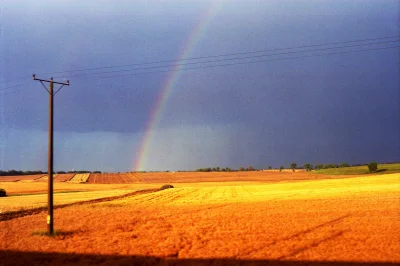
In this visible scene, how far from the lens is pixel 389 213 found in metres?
28.2

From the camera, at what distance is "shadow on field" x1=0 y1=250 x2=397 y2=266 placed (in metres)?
15.3

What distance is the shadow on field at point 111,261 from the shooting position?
15258mm

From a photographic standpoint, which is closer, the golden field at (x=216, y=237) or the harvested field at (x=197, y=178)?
the golden field at (x=216, y=237)

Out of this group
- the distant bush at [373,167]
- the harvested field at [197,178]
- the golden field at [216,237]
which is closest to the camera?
the golden field at [216,237]

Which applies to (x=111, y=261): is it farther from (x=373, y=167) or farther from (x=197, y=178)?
(x=373, y=167)

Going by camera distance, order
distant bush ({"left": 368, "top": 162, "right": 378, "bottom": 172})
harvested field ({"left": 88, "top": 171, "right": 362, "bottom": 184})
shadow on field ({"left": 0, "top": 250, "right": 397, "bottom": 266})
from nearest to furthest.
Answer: shadow on field ({"left": 0, "top": 250, "right": 397, "bottom": 266}), harvested field ({"left": 88, "top": 171, "right": 362, "bottom": 184}), distant bush ({"left": 368, "top": 162, "right": 378, "bottom": 172})

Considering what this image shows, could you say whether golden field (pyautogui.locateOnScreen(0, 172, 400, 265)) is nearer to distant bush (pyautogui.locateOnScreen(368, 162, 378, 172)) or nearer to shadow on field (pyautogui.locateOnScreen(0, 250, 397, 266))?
shadow on field (pyautogui.locateOnScreen(0, 250, 397, 266))

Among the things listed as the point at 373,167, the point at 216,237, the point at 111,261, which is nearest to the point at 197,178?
the point at 373,167

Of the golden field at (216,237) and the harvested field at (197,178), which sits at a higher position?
the golden field at (216,237)

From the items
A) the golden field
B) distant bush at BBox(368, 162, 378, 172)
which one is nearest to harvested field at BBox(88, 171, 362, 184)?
distant bush at BBox(368, 162, 378, 172)

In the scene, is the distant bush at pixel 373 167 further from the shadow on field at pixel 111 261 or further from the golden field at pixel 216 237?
the shadow on field at pixel 111 261

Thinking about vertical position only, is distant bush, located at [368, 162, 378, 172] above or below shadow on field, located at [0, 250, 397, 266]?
above

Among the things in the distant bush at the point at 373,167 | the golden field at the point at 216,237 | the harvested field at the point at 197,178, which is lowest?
the harvested field at the point at 197,178

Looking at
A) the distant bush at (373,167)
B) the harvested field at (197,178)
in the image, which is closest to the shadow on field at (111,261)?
Result: the harvested field at (197,178)
